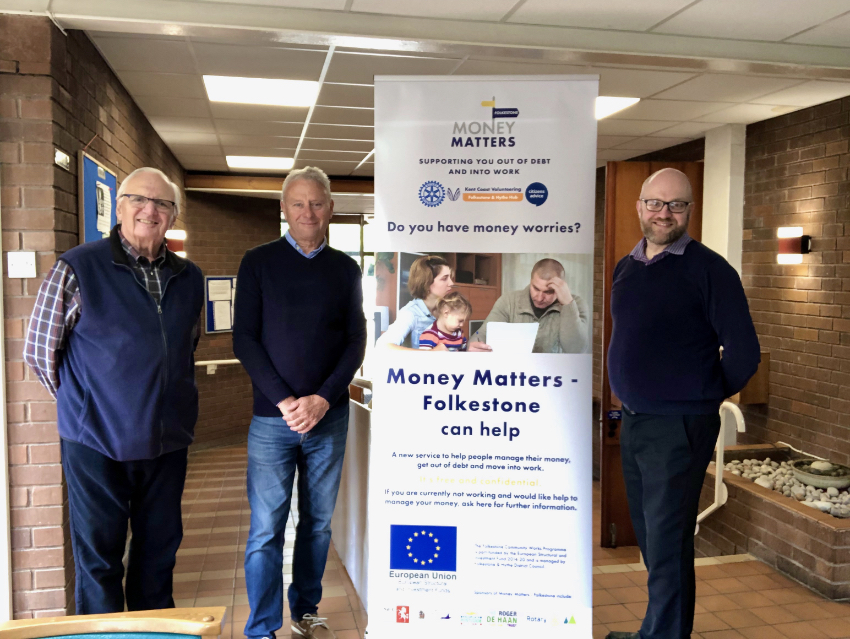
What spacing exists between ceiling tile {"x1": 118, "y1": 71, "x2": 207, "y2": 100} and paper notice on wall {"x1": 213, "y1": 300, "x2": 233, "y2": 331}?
3691 millimetres

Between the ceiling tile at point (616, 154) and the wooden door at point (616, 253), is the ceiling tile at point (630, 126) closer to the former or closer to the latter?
the ceiling tile at point (616, 154)

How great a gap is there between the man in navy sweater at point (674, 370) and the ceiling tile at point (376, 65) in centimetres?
168

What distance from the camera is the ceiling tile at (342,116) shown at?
4.75 m

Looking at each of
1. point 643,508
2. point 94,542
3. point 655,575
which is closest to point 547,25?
point 643,508

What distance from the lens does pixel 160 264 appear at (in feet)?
7.39

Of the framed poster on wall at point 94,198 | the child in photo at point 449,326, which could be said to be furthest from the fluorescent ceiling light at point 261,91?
the child in photo at point 449,326

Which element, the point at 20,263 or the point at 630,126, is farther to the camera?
the point at 630,126

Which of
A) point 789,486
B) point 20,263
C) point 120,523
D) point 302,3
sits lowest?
point 789,486

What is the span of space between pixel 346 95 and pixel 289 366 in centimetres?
251

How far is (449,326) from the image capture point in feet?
7.63

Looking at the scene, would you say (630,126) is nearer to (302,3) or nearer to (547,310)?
(302,3)

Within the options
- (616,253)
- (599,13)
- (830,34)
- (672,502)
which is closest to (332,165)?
(616,253)

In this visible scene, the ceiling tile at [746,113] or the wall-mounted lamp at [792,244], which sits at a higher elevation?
the ceiling tile at [746,113]

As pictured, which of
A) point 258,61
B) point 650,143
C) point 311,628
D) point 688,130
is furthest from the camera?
point 650,143
